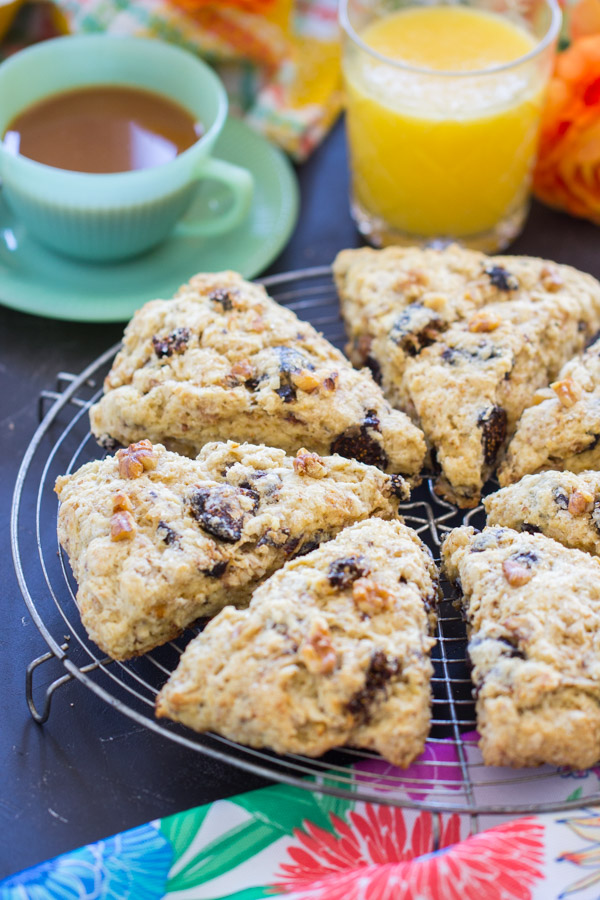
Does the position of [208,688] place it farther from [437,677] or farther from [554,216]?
[554,216]

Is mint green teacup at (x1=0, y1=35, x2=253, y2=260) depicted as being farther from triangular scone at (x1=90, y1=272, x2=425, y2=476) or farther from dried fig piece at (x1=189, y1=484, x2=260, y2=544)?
dried fig piece at (x1=189, y1=484, x2=260, y2=544)

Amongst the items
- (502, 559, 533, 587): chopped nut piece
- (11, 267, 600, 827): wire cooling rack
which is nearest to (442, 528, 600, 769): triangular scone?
(502, 559, 533, 587): chopped nut piece

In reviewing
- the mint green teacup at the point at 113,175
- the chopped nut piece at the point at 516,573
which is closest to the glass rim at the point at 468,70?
the mint green teacup at the point at 113,175

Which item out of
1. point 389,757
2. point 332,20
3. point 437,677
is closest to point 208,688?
point 389,757

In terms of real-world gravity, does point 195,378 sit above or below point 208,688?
above

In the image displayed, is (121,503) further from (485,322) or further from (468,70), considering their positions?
(468,70)

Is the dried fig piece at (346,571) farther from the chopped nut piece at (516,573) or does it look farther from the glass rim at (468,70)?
the glass rim at (468,70)
